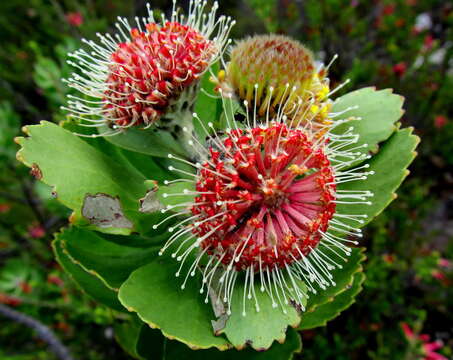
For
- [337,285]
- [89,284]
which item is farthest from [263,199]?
[89,284]

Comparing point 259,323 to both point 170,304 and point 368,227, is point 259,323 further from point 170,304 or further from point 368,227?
point 368,227

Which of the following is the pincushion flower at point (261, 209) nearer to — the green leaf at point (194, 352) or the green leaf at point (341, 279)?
the green leaf at point (341, 279)

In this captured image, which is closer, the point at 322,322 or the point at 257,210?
the point at 257,210

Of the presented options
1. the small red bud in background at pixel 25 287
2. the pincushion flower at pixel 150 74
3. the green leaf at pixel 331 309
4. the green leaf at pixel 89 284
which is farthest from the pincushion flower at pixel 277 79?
the small red bud in background at pixel 25 287

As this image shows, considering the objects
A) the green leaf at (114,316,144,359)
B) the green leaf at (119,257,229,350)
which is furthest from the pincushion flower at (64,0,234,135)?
the green leaf at (114,316,144,359)

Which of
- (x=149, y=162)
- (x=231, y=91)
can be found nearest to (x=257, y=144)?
(x=231, y=91)

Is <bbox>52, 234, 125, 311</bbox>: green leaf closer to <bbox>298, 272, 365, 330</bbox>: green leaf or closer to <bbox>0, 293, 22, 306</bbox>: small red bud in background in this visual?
<bbox>298, 272, 365, 330</bbox>: green leaf

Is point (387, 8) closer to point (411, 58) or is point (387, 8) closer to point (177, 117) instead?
point (411, 58)
